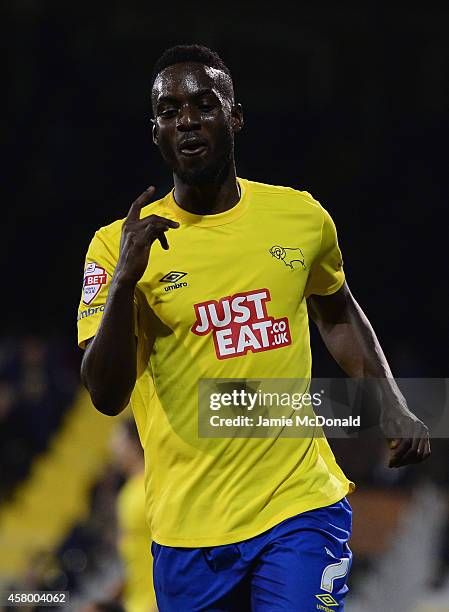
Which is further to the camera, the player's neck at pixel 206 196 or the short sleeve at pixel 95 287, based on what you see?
the player's neck at pixel 206 196

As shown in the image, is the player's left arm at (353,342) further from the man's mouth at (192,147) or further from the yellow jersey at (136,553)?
the yellow jersey at (136,553)

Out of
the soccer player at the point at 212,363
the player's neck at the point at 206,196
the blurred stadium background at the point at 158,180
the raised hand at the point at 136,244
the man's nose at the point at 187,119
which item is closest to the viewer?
the raised hand at the point at 136,244

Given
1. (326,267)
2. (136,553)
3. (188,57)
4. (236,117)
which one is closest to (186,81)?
(188,57)

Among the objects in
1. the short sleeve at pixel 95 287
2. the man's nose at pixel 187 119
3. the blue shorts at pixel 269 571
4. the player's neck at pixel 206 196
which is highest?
the man's nose at pixel 187 119

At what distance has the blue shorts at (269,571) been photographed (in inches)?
107

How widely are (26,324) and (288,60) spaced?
415 centimetres

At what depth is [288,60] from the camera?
11.3 metres

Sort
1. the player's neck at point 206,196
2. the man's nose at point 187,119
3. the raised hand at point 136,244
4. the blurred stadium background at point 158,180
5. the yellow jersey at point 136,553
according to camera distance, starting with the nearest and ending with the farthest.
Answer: the raised hand at point 136,244
the man's nose at point 187,119
the player's neck at point 206,196
the yellow jersey at point 136,553
the blurred stadium background at point 158,180

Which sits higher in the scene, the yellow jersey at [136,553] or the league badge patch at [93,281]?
the league badge patch at [93,281]

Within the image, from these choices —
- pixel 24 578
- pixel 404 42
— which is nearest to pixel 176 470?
pixel 24 578

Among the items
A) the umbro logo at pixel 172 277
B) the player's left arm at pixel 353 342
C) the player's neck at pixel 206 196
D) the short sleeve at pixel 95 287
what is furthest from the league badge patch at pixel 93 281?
the player's left arm at pixel 353 342

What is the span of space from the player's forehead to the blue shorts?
1165 mm

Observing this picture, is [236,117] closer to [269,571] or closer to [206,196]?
[206,196]

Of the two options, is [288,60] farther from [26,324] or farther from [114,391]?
[114,391]
